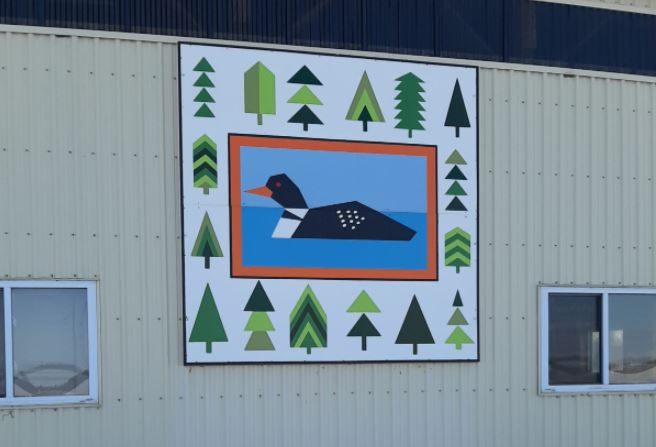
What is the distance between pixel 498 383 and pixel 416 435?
94 centimetres

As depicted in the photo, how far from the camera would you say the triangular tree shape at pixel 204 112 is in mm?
6707

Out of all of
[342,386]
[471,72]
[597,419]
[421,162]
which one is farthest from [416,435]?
[471,72]

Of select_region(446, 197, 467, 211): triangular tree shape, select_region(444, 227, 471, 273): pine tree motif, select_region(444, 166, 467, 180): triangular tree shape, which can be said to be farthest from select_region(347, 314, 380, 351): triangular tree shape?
select_region(444, 166, 467, 180): triangular tree shape

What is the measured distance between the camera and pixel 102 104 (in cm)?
655

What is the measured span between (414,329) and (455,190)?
1331mm

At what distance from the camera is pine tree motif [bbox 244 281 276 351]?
675 cm

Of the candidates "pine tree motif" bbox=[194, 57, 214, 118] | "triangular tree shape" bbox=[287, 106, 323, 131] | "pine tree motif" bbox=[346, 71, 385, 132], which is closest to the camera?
"pine tree motif" bbox=[194, 57, 214, 118]

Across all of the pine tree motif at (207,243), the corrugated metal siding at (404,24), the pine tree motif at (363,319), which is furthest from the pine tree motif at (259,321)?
the corrugated metal siding at (404,24)

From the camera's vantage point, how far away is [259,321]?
6.77m

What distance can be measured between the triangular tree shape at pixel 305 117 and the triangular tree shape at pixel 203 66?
2.66 ft

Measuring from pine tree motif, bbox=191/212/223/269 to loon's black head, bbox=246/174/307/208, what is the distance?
464 millimetres

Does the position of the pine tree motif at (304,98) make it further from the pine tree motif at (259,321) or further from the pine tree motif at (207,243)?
the pine tree motif at (259,321)

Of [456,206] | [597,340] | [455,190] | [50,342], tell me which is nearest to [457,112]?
[455,190]

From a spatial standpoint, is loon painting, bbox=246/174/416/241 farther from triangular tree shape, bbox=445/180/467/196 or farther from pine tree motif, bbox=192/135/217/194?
triangular tree shape, bbox=445/180/467/196
